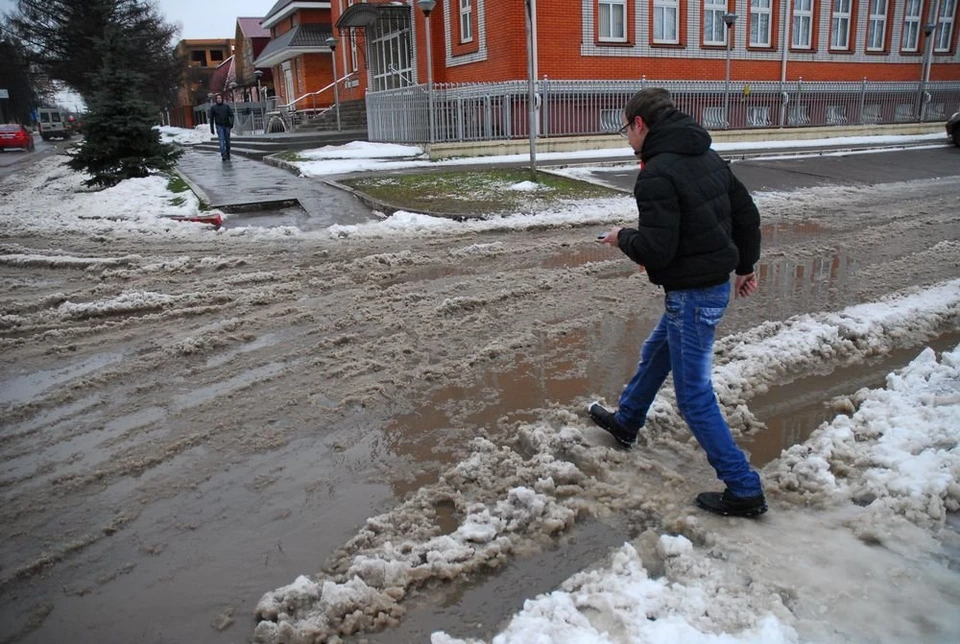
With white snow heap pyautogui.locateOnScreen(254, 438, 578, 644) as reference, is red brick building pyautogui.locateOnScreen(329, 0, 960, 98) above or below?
above

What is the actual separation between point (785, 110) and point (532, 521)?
80.3 ft

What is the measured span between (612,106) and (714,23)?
569cm

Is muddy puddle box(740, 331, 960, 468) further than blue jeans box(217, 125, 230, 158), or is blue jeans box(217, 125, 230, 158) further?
blue jeans box(217, 125, 230, 158)

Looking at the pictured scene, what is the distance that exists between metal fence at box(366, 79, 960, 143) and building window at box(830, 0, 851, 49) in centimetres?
195

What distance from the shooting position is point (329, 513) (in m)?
3.53

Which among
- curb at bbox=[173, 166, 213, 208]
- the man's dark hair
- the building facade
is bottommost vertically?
curb at bbox=[173, 166, 213, 208]

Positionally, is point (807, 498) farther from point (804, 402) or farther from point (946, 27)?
point (946, 27)

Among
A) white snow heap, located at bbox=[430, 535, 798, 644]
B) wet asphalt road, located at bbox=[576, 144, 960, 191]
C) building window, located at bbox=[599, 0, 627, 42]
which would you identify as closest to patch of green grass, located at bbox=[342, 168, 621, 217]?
wet asphalt road, located at bbox=[576, 144, 960, 191]

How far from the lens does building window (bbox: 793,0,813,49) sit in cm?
2506

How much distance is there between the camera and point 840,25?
26266 mm

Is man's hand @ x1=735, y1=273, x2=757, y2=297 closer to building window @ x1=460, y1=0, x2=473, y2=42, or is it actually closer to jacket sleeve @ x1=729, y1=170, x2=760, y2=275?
jacket sleeve @ x1=729, y1=170, x2=760, y2=275

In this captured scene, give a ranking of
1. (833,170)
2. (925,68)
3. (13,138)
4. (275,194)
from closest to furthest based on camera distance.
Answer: (275,194), (833,170), (925,68), (13,138)

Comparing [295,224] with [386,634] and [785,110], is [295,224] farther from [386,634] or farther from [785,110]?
[785,110]

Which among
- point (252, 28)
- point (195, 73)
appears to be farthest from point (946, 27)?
point (195, 73)
